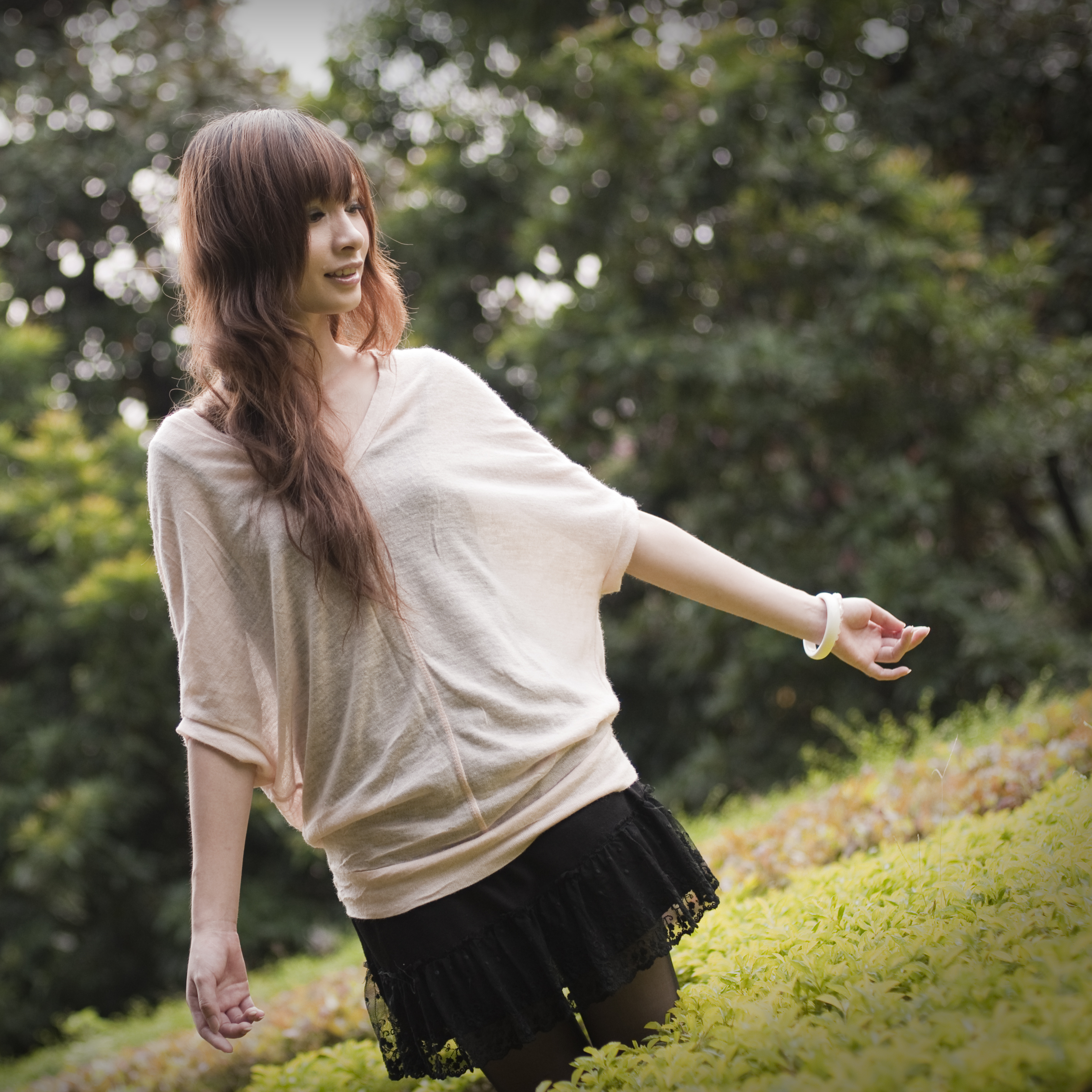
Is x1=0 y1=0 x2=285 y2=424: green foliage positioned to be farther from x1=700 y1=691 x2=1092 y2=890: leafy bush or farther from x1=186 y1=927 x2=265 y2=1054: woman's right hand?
x1=186 y1=927 x2=265 y2=1054: woman's right hand

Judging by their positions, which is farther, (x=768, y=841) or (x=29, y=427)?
(x=29, y=427)

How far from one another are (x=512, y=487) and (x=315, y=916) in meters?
6.20

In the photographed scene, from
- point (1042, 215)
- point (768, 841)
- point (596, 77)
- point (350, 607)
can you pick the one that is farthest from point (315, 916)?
point (1042, 215)

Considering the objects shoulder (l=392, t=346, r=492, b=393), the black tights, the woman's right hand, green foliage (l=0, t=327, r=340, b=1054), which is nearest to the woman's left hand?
the black tights

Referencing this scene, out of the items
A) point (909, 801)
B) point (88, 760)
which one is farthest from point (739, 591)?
point (88, 760)

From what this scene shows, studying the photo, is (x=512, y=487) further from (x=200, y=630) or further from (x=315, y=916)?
(x=315, y=916)

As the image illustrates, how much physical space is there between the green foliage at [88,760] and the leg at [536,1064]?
525cm

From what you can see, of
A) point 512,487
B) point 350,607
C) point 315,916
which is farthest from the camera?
point 315,916

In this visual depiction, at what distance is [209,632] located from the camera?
165 centimetres

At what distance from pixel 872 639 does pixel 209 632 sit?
1129 millimetres

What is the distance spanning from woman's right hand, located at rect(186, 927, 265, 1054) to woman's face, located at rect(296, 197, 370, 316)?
3.29ft

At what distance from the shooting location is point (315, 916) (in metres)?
7.17

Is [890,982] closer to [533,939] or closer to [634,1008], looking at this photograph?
[634,1008]

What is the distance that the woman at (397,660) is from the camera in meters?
1.59
